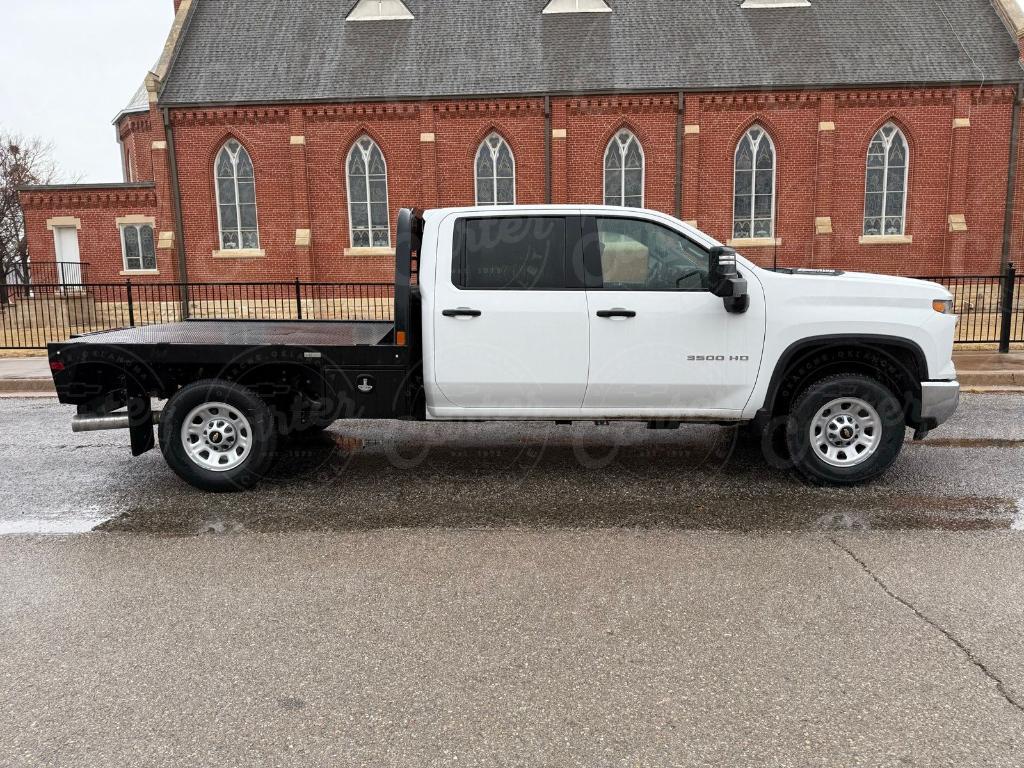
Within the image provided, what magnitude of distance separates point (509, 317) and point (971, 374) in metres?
8.27

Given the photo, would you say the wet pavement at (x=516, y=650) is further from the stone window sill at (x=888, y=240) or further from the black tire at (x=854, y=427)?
the stone window sill at (x=888, y=240)

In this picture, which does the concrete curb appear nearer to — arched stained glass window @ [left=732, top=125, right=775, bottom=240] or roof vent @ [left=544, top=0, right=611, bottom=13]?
arched stained glass window @ [left=732, top=125, right=775, bottom=240]

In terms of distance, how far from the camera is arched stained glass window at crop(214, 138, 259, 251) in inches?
973

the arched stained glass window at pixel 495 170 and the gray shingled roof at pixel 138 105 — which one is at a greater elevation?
the gray shingled roof at pixel 138 105

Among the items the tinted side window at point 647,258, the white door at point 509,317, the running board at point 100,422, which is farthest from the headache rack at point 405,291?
the running board at point 100,422

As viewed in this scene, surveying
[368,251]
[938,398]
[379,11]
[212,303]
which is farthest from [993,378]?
[379,11]

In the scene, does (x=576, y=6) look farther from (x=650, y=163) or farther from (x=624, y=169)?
(x=650, y=163)

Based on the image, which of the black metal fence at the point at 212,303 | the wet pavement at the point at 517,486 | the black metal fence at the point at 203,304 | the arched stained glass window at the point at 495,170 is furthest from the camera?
the arched stained glass window at the point at 495,170

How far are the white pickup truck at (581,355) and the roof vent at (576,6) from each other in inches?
906

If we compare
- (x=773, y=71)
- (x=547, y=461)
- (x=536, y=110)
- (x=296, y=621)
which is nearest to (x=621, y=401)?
(x=547, y=461)

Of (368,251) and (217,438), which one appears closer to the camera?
(217,438)

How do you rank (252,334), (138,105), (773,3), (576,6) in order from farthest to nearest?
(138,105) → (576,6) → (773,3) → (252,334)

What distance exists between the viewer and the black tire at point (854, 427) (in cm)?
576

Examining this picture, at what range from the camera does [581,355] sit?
18.8ft
